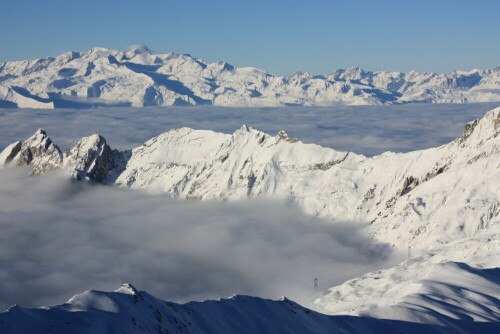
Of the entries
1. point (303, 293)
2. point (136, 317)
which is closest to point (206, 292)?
point (303, 293)

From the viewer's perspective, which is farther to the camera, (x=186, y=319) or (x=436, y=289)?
(x=436, y=289)

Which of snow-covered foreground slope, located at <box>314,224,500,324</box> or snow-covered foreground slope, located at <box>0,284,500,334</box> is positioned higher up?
snow-covered foreground slope, located at <box>0,284,500,334</box>

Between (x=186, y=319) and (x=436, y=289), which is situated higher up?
(x=186, y=319)

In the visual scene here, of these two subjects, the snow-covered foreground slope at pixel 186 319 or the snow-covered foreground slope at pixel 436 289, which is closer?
the snow-covered foreground slope at pixel 186 319

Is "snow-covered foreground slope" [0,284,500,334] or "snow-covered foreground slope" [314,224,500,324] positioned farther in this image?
"snow-covered foreground slope" [314,224,500,324]

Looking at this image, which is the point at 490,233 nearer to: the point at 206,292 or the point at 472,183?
the point at 472,183

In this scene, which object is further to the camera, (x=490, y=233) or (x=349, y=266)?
(x=349, y=266)

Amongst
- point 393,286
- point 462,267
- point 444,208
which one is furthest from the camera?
point 444,208

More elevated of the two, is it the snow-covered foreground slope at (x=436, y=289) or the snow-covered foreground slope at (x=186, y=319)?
the snow-covered foreground slope at (x=186, y=319)
